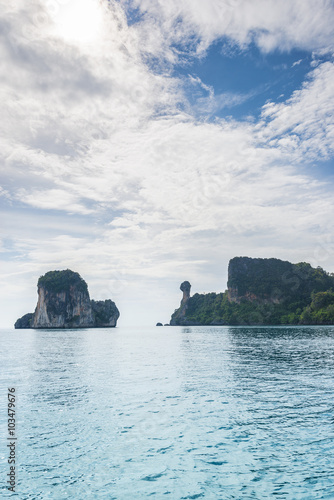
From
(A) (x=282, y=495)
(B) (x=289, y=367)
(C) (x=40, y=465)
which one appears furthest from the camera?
(B) (x=289, y=367)

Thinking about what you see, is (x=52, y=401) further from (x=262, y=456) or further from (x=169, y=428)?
(x=262, y=456)

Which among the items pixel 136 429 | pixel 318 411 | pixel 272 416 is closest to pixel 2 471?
pixel 136 429

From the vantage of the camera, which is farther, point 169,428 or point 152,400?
point 152,400

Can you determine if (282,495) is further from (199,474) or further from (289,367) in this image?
(289,367)

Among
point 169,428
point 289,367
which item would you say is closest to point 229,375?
point 289,367

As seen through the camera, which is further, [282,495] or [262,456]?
[262,456]

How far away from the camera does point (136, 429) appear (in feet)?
47.2

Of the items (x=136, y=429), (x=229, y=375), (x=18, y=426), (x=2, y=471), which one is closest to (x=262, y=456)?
(x=136, y=429)

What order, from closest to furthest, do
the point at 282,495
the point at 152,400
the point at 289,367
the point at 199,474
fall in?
the point at 282,495 → the point at 199,474 → the point at 152,400 → the point at 289,367

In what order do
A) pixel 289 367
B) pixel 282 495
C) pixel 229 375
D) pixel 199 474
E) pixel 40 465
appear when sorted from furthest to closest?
pixel 289 367 < pixel 229 375 < pixel 40 465 < pixel 199 474 < pixel 282 495

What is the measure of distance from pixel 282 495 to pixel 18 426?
39.4 feet

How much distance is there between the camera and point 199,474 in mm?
10234

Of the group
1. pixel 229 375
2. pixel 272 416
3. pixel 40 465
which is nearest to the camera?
pixel 40 465

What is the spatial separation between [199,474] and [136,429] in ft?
16.0
